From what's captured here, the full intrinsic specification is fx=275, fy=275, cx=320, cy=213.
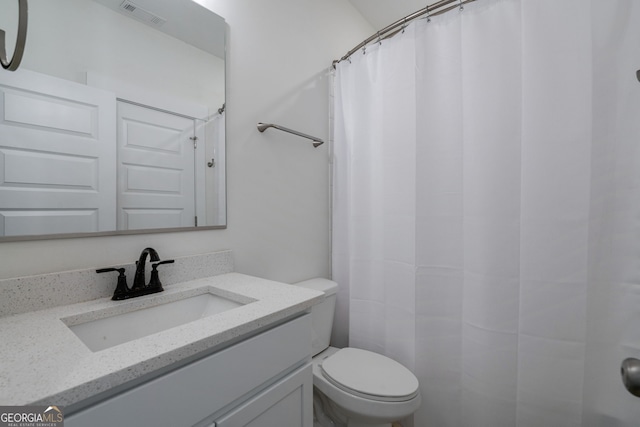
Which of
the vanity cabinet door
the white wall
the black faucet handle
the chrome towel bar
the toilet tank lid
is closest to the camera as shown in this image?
the vanity cabinet door

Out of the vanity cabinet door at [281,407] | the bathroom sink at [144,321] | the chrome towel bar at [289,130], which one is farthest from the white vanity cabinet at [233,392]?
the chrome towel bar at [289,130]

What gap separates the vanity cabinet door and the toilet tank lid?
58 centimetres

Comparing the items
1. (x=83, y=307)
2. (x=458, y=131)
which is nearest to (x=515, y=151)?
(x=458, y=131)

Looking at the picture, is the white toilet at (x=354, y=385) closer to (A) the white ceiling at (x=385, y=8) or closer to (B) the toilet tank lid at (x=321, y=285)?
(B) the toilet tank lid at (x=321, y=285)

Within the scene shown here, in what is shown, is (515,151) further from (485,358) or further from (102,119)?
(102,119)

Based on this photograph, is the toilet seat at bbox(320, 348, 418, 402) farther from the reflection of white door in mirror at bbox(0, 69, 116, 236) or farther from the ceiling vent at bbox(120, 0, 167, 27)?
the ceiling vent at bbox(120, 0, 167, 27)

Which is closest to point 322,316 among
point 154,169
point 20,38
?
point 154,169

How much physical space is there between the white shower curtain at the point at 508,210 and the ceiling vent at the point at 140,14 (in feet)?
3.32

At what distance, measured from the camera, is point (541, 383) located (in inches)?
40.9

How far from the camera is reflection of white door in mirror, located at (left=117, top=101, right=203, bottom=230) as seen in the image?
37.7 inches

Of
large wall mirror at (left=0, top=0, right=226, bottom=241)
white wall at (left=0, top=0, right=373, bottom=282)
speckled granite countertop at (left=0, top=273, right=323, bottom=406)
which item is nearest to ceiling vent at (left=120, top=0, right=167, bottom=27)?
large wall mirror at (left=0, top=0, right=226, bottom=241)

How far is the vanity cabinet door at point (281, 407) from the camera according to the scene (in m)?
0.70

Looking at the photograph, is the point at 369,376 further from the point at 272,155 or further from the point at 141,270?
the point at 272,155

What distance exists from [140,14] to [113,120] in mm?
408
